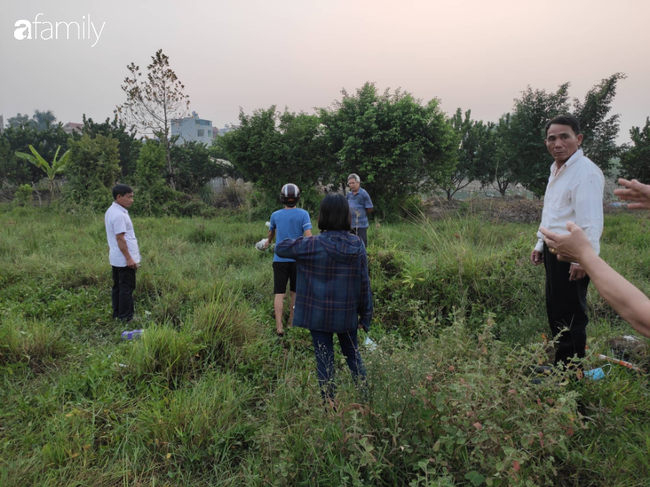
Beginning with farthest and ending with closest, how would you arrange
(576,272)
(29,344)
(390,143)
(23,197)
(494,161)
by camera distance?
(494,161), (23,197), (390,143), (29,344), (576,272)

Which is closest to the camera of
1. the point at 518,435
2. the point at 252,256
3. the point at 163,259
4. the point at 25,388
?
the point at 518,435

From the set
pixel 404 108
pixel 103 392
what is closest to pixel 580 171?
pixel 103 392

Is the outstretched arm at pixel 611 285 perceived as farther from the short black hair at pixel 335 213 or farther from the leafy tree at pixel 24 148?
the leafy tree at pixel 24 148

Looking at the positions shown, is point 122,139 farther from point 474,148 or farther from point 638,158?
point 638,158

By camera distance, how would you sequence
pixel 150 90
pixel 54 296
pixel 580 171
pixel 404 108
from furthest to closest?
1. pixel 150 90
2. pixel 404 108
3. pixel 54 296
4. pixel 580 171

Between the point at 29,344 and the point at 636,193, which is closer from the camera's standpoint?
the point at 636,193

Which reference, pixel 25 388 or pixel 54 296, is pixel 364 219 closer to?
pixel 54 296

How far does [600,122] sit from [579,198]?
50.5ft

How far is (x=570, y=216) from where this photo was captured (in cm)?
280

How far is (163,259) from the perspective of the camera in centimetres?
682

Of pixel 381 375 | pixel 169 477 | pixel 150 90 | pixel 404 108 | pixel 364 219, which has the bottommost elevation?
pixel 169 477

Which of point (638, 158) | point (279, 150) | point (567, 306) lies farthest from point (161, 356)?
point (638, 158)

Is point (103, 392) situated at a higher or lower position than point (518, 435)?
lower

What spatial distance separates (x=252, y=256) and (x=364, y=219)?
2.33 metres
